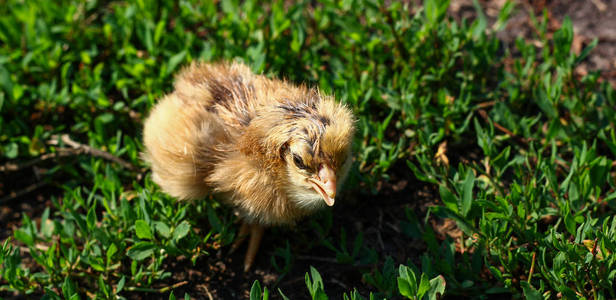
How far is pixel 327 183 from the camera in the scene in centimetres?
281

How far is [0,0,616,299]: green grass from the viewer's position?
3143mm

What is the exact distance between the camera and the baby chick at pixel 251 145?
2.84 m

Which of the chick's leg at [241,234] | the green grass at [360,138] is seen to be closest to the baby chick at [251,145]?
Result: the chick's leg at [241,234]

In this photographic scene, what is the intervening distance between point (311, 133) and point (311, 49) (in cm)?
174

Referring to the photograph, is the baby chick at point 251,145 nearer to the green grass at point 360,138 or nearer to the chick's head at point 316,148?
the chick's head at point 316,148

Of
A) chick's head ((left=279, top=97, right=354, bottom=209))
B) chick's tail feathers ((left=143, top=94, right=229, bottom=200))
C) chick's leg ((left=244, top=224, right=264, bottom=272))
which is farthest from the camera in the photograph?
chick's leg ((left=244, top=224, right=264, bottom=272))

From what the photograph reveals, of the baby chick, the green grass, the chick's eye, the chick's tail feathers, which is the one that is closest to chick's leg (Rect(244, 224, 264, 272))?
the baby chick

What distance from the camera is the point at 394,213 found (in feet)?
12.1

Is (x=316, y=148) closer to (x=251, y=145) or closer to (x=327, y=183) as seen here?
(x=327, y=183)

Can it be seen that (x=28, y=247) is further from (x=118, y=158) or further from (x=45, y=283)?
(x=118, y=158)

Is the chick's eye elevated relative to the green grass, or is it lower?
elevated

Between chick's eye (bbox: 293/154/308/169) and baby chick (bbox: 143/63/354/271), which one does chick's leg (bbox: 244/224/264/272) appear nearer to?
baby chick (bbox: 143/63/354/271)

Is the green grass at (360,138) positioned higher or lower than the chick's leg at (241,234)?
higher

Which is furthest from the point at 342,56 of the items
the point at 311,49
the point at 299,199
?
the point at 299,199
